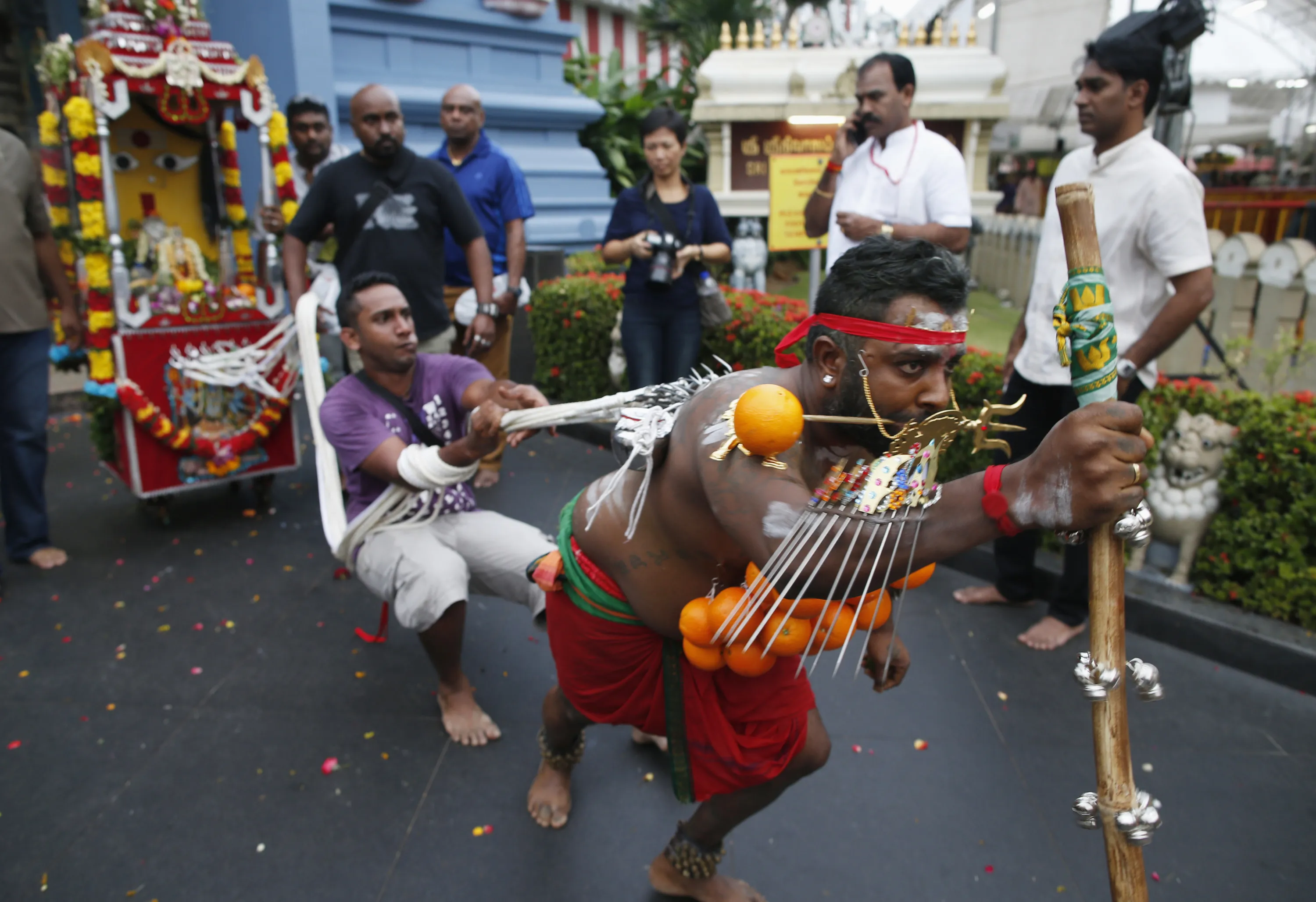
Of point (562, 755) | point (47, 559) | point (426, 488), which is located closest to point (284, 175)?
point (47, 559)

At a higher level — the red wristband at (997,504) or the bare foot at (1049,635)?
the red wristband at (997,504)

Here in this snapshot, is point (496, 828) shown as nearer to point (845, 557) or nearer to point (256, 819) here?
point (256, 819)

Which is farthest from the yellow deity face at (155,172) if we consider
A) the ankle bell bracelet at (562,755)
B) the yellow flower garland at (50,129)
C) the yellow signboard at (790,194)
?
the ankle bell bracelet at (562,755)

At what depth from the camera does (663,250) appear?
4.18 m

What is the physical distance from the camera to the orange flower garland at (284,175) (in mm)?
4562

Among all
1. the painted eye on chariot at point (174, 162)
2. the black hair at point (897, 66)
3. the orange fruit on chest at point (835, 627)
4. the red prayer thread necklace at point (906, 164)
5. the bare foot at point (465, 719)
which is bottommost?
the bare foot at point (465, 719)

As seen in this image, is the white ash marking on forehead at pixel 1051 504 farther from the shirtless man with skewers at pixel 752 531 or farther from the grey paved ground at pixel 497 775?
the grey paved ground at pixel 497 775

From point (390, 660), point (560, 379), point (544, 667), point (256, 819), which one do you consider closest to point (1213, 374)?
point (560, 379)

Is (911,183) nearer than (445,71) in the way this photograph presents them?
Yes

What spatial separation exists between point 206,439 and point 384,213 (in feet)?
4.98

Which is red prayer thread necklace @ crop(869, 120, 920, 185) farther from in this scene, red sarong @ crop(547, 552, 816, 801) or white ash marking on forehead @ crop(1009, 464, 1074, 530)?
white ash marking on forehead @ crop(1009, 464, 1074, 530)

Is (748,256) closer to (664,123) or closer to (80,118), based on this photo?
(664,123)

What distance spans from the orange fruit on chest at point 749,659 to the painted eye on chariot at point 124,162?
450 centimetres

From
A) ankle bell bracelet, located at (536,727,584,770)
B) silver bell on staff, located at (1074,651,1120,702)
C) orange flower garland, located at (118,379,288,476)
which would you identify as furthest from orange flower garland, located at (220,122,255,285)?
silver bell on staff, located at (1074,651,1120,702)
